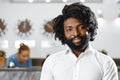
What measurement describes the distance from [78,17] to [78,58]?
0.69 ft

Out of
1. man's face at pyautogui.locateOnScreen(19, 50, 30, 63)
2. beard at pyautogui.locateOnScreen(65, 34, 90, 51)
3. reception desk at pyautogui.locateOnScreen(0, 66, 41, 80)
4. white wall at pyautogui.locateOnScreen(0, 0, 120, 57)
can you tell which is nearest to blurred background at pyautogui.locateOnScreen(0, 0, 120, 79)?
white wall at pyautogui.locateOnScreen(0, 0, 120, 57)

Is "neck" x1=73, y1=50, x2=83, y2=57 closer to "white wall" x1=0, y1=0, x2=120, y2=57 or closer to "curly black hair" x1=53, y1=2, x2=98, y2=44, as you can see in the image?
"curly black hair" x1=53, y1=2, x2=98, y2=44

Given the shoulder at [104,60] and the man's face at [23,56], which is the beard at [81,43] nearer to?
the shoulder at [104,60]

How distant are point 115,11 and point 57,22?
6.17 meters

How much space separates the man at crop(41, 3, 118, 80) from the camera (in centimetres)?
155

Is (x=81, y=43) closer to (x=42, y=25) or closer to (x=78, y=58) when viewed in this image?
(x=78, y=58)

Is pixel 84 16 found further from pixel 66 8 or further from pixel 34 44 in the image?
pixel 34 44

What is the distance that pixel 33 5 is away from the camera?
7.81 meters

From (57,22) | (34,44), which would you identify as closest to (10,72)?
(57,22)

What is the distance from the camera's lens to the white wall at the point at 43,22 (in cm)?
774

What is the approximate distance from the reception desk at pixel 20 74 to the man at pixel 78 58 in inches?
58.0

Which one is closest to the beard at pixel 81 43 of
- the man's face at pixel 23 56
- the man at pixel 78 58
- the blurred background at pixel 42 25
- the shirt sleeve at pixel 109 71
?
the man at pixel 78 58

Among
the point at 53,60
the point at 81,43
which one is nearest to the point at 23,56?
the point at 53,60

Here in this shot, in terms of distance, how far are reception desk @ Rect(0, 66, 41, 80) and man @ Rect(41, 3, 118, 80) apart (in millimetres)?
1473
